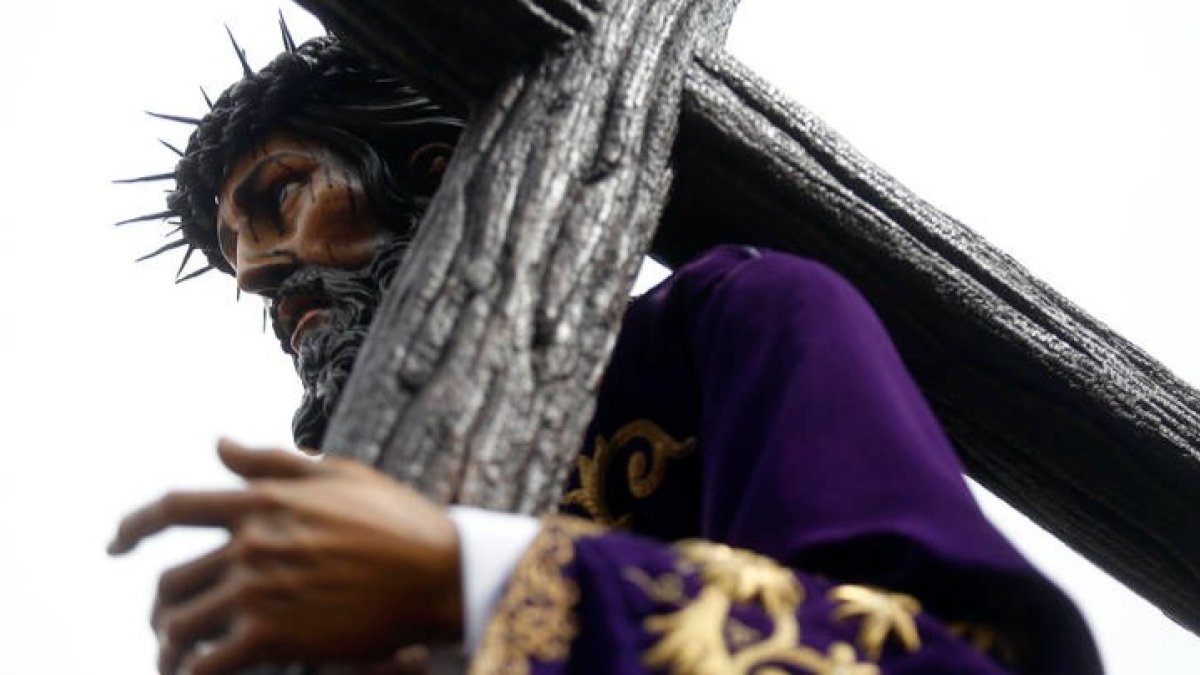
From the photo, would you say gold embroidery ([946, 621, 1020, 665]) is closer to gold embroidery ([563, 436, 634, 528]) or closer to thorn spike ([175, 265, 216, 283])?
gold embroidery ([563, 436, 634, 528])

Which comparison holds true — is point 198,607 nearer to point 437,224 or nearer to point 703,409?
point 437,224

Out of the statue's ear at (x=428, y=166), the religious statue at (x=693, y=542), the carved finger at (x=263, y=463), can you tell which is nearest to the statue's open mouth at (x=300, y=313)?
the statue's ear at (x=428, y=166)

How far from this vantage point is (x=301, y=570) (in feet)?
4.33

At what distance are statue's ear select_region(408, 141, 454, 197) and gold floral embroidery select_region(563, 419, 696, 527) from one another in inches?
35.6

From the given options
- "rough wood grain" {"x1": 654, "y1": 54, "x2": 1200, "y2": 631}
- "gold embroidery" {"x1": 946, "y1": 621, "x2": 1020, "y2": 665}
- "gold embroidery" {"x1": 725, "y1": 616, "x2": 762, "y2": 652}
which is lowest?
"gold embroidery" {"x1": 725, "y1": 616, "x2": 762, "y2": 652}

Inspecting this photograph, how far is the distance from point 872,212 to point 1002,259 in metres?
0.29

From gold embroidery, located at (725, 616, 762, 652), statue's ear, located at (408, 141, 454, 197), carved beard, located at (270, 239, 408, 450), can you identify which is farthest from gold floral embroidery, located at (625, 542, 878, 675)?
statue's ear, located at (408, 141, 454, 197)

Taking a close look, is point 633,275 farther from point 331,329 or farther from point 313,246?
point 313,246

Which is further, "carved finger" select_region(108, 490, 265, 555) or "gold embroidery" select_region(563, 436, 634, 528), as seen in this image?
"gold embroidery" select_region(563, 436, 634, 528)

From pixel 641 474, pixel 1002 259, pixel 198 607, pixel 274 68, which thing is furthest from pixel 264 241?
pixel 198 607

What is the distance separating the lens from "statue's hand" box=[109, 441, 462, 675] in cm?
132

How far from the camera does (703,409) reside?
6.34ft

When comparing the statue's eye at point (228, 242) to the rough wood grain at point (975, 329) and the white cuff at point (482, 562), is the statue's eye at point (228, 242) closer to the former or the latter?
the rough wood grain at point (975, 329)

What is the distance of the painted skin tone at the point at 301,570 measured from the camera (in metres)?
1.32
